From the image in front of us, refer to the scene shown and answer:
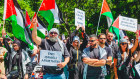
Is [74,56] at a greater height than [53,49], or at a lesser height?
lesser

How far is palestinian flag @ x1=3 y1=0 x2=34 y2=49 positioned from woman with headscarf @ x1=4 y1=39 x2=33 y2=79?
0.77 meters

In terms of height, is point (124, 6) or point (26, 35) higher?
point (124, 6)

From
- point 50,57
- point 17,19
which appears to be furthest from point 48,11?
point 50,57

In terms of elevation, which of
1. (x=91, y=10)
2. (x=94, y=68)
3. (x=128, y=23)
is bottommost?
(x=94, y=68)

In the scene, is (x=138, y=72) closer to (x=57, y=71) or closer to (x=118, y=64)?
(x=118, y=64)

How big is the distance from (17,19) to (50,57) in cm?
275

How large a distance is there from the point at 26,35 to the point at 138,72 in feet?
11.7

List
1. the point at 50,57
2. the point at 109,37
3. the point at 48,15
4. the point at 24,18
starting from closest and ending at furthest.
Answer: the point at 50,57 → the point at 109,37 → the point at 24,18 → the point at 48,15

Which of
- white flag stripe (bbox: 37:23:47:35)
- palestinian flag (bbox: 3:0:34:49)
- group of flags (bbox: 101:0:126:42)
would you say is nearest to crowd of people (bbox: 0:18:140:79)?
palestinian flag (bbox: 3:0:34:49)

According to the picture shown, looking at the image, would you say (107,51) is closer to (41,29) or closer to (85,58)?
(85,58)

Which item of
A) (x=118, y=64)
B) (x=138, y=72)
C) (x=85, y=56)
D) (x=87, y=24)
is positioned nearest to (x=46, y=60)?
(x=85, y=56)

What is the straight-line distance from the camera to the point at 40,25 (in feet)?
35.9

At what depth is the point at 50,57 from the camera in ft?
21.1

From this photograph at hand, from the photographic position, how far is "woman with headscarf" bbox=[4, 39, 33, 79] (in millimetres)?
7062
